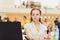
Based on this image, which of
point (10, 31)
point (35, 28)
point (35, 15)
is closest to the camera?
point (10, 31)

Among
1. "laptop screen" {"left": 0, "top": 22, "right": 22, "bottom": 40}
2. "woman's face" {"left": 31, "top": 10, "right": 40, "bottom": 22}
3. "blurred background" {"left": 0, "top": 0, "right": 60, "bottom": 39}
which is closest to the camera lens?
"laptop screen" {"left": 0, "top": 22, "right": 22, "bottom": 40}

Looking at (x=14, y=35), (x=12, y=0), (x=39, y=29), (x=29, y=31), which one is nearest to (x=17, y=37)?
(x=14, y=35)

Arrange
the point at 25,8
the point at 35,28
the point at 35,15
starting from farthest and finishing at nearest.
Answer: the point at 25,8, the point at 35,15, the point at 35,28

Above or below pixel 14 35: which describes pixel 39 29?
below

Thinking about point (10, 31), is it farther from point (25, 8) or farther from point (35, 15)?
point (25, 8)

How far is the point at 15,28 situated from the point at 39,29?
2.14ft

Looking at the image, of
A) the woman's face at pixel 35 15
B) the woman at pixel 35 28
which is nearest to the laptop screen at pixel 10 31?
the woman at pixel 35 28

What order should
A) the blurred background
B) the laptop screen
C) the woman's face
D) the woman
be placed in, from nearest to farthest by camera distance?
1. the laptop screen
2. the woman
3. the woman's face
4. the blurred background

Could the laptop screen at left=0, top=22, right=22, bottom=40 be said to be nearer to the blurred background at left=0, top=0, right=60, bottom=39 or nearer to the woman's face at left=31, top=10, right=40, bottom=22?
the woman's face at left=31, top=10, right=40, bottom=22

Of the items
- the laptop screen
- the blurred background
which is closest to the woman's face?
the laptop screen

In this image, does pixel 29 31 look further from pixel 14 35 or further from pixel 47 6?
pixel 47 6

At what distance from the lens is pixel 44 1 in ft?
14.2

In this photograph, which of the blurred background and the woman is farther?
the blurred background

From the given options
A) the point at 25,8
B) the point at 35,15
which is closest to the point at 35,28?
the point at 35,15
